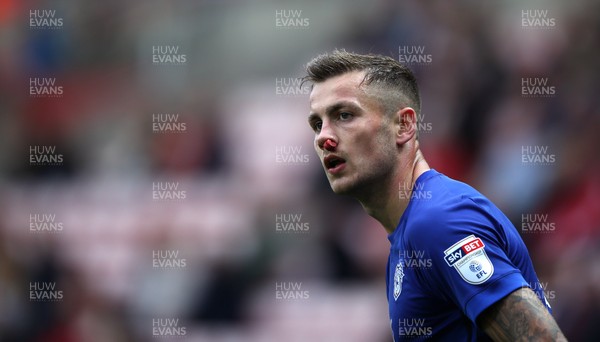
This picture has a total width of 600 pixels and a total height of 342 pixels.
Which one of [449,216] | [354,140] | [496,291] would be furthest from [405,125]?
[496,291]

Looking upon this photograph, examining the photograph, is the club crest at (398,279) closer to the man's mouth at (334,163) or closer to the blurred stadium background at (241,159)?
the man's mouth at (334,163)

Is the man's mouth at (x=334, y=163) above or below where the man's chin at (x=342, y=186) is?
above

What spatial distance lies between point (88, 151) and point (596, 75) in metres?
4.87

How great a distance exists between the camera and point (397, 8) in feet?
27.2

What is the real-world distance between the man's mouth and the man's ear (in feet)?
0.84

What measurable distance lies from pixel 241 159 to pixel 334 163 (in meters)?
4.53

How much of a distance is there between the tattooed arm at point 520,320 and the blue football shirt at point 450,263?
0.11 ft

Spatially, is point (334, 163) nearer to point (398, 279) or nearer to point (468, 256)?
point (398, 279)

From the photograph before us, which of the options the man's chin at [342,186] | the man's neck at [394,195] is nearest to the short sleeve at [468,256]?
the man's neck at [394,195]

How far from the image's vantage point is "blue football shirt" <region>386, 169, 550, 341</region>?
2.96 m

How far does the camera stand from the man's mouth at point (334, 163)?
12.4ft

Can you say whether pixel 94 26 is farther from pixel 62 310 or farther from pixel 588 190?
A: pixel 588 190

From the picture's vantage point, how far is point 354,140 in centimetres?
375

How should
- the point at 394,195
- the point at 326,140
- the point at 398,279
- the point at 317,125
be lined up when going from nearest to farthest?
the point at 398,279 < the point at 394,195 < the point at 326,140 < the point at 317,125
